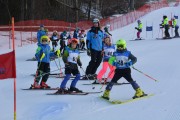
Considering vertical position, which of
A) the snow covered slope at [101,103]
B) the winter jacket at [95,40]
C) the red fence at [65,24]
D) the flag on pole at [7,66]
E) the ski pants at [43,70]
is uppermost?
the red fence at [65,24]

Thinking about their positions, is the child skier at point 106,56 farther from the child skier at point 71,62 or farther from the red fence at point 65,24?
the red fence at point 65,24

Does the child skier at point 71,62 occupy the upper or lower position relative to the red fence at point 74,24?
lower

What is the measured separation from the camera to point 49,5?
51438 millimetres

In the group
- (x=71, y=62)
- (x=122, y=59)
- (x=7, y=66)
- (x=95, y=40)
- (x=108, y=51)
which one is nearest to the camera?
(x=7, y=66)

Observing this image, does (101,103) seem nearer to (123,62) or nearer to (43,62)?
(123,62)

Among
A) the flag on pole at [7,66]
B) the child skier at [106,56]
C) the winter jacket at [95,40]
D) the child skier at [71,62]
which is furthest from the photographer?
the winter jacket at [95,40]

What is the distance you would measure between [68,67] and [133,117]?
408 cm

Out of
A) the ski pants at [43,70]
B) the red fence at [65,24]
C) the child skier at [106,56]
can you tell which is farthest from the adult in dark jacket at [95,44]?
the red fence at [65,24]

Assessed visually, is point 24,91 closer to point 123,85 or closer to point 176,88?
point 123,85

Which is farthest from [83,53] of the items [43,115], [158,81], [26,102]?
[43,115]

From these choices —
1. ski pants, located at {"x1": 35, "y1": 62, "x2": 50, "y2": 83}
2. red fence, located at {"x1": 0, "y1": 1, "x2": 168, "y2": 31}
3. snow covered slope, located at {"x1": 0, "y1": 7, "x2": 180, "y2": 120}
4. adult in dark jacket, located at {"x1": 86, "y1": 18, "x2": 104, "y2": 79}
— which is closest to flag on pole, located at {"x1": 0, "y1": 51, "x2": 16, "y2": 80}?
snow covered slope, located at {"x1": 0, "y1": 7, "x2": 180, "y2": 120}

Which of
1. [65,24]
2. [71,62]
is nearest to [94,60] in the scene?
[71,62]

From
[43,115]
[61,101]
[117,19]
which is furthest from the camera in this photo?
[117,19]

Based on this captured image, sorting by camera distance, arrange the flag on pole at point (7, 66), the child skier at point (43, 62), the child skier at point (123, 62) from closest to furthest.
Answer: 1. the flag on pole at point (7, 66)
2. the child skier at point (123, 62)
3. the child skier at point (43, 62)
